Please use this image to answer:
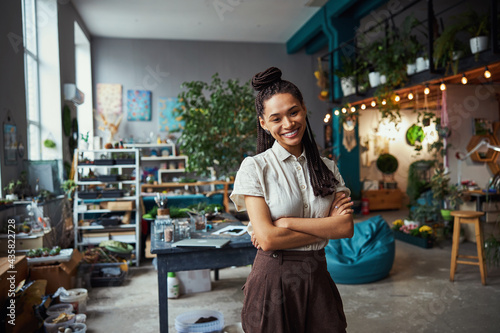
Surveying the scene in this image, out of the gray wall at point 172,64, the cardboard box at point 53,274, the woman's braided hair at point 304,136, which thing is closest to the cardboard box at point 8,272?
the cardboard box at point 53,274

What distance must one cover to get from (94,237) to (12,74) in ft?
7.65

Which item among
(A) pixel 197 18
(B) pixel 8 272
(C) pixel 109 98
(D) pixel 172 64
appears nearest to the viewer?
(B) pixel 8 272

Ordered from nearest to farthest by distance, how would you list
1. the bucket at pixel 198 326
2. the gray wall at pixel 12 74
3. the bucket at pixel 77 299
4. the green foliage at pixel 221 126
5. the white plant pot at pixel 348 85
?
the bucket at pixel 198 326, the bucket at pixel 77 299, the gray wall at pixel 12 74, the green foliage at pixel 221 126, the white plant pot at pixel 348 85

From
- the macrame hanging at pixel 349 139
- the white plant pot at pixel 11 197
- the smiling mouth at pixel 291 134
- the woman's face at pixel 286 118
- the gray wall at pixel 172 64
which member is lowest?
the white plant pot at pixel 11 197

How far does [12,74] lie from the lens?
5156 millimetres

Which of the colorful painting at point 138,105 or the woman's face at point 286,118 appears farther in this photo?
the colorful painting at point 138,105

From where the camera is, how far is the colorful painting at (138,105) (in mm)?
11250

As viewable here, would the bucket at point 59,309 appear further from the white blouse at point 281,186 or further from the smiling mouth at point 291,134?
the smiling mouth at point 291,134

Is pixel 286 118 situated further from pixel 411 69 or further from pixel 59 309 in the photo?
pixel 411 69

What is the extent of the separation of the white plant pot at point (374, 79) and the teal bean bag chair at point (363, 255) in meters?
3.59

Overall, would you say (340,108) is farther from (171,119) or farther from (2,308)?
(2,308)

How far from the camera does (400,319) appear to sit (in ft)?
12.3

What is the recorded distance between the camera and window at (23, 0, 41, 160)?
6.90 m

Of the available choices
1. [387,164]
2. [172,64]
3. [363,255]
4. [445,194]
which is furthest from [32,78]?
[387,164]
